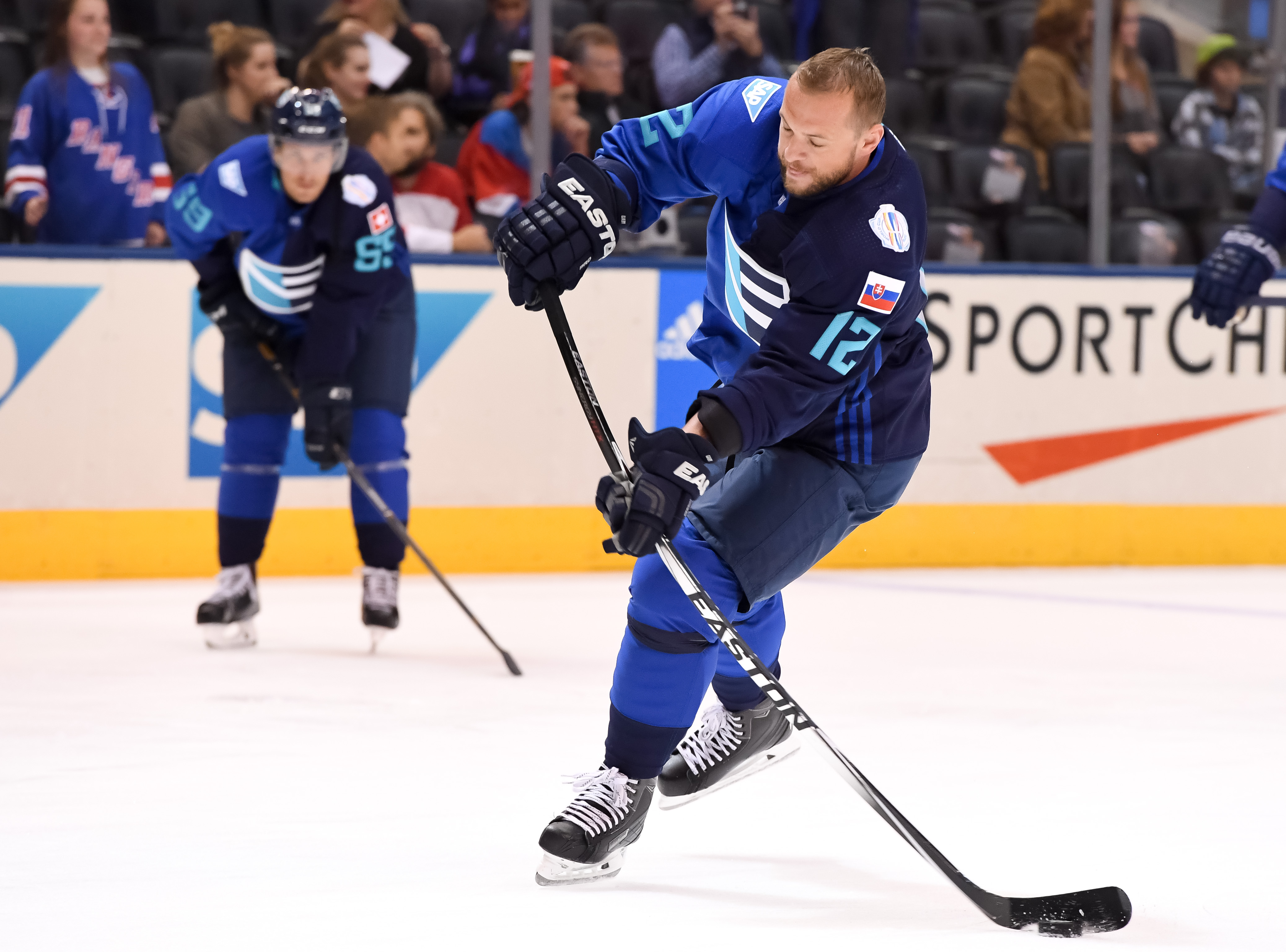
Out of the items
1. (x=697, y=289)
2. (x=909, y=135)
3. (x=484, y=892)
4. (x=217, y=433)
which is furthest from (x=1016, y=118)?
(x=484, y=892)

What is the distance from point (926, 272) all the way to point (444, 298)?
1659mm

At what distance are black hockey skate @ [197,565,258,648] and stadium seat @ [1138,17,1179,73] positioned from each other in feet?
12.8

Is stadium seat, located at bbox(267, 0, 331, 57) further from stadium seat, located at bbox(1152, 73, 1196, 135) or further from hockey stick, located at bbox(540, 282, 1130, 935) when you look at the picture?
hockey stick, located at bbox(540, 282, 1130, 935)

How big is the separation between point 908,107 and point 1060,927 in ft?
16.1

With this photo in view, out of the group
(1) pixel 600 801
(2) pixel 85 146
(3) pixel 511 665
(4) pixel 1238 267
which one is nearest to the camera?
(1) pixel 600 801

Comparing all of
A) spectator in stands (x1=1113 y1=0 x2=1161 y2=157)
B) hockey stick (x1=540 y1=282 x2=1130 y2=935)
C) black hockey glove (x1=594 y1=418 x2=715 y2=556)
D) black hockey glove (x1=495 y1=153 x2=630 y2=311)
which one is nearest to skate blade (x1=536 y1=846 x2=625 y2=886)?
hockey stick (x1=540 y1=282 x2=1130 y2=935)

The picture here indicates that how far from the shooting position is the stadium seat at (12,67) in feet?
17.7

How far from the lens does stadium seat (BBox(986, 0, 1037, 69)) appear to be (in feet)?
20.9

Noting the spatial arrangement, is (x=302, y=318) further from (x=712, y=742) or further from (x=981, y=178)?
(x=981, y=178)

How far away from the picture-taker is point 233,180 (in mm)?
3992

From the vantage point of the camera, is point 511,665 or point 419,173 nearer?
point 511,665

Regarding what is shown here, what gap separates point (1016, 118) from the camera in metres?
6.38

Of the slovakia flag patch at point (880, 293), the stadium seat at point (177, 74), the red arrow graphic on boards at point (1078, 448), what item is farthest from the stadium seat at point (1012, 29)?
the slovakia flag patch at point (880, 293)

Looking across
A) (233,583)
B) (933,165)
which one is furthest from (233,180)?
(933,165)
